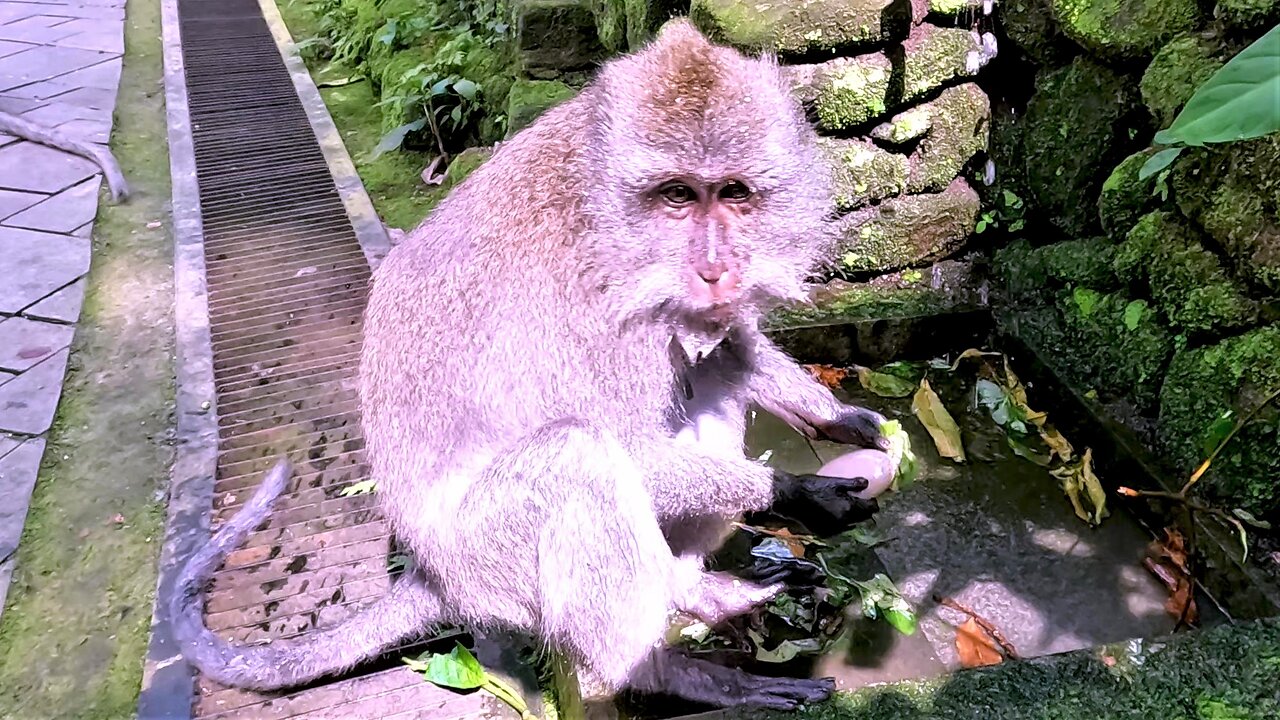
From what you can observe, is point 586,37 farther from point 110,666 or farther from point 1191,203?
point 110,666

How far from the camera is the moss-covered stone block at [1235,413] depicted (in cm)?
229

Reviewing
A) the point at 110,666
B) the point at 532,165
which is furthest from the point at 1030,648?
the point at 110,666

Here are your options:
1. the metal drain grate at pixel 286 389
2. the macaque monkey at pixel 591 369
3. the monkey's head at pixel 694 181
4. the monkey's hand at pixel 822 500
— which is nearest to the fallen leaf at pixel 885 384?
the monkey's hand at pixel 822 500

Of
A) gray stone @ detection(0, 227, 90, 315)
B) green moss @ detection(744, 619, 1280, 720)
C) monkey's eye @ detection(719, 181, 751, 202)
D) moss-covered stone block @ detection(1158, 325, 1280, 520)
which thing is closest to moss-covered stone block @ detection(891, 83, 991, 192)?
moss-covered stone block @ detection(1158, 325, 1280, 520)

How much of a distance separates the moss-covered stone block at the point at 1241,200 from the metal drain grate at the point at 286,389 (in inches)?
92.4

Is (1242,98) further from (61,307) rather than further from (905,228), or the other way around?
(61,307)

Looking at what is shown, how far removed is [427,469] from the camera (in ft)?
7.38

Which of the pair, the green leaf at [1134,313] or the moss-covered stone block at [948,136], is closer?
the green leaf at [1134,313]

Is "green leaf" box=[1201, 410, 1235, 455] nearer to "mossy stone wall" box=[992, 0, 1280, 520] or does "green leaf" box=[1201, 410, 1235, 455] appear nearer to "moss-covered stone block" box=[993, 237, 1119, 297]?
"mossy stone wall" box=[992, 0, 1280, 520]

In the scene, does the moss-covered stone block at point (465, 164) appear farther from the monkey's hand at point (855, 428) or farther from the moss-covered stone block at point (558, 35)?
the monkey's hand at point (855, 428)

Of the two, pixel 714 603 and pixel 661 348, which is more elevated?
pixel 661 348

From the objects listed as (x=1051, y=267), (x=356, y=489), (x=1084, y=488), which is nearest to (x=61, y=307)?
(x=356, y=489)

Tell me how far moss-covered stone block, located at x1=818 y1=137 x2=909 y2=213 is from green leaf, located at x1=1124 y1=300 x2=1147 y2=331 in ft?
3.06

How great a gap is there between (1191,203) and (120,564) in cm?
344
